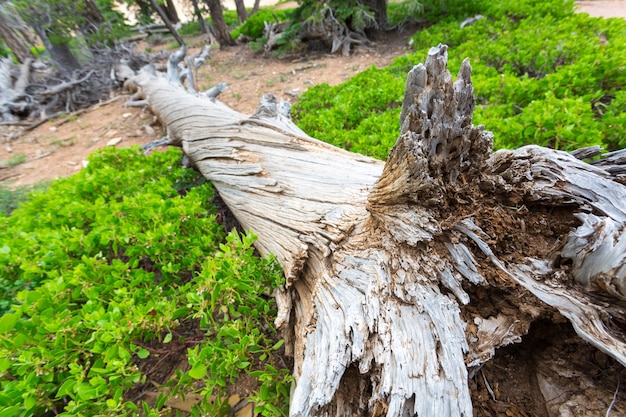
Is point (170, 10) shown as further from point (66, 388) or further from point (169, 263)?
point (66, 388)

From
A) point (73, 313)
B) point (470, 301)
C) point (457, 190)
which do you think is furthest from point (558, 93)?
point (73, 313)

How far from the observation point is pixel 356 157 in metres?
3.00

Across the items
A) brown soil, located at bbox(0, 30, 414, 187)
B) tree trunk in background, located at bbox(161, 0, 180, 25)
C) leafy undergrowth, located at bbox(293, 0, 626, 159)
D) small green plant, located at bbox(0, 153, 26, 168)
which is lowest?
small green plant, located at bbox(0, 153, 26, 168)

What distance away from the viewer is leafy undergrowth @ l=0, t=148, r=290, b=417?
164 cm

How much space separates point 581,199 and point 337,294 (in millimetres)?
1391

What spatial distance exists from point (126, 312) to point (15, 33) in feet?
39.8

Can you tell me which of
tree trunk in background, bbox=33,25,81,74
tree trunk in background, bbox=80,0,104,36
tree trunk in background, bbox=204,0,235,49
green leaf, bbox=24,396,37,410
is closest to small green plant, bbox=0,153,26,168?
tree trunk in background, bbox=33,25,81,74

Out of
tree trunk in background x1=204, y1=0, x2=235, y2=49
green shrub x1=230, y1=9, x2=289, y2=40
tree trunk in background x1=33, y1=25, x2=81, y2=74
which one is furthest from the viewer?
green shrub x1=230, y1=9, x2=289, y2=40

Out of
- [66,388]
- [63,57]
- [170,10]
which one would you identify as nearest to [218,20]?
[63,57]

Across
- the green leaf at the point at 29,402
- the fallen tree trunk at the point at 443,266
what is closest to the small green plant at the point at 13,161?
the green leaf at the point at 29,402

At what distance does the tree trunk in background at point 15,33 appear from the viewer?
25.9 feet

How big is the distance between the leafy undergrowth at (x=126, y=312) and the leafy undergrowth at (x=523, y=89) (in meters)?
2.48

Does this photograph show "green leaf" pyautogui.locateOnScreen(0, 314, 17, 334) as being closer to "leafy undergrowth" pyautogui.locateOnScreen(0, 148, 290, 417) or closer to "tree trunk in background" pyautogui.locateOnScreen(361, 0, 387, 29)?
"leafy undergrowth" pyautogui.locateOnScreen(0, 148, 290, 417)

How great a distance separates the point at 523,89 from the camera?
4.27 metres
